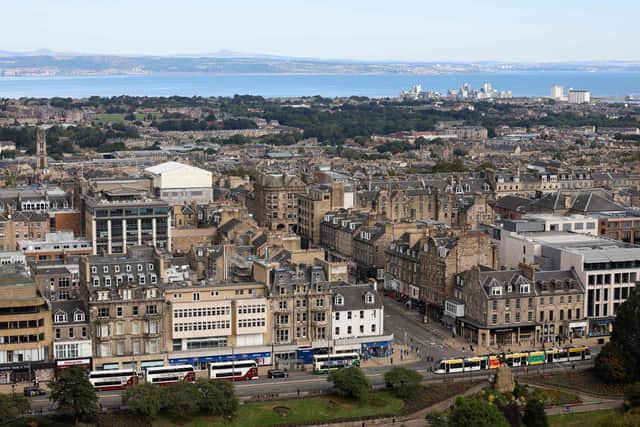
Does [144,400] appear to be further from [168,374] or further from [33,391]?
[33,391]

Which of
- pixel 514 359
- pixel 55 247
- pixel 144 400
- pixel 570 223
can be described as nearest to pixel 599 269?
pixel 514 359

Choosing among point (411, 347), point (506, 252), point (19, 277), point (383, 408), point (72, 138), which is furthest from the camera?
point (72, 138)

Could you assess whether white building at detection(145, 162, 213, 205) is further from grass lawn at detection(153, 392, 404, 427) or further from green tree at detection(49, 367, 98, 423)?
green tree at detection(49, 367, 98, 423)

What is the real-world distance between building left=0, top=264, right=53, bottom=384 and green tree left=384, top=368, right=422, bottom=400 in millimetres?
15570

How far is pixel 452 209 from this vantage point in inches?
3474

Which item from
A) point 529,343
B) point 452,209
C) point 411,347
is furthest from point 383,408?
point 452,209

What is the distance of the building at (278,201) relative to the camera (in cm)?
8731

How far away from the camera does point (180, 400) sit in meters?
44.7

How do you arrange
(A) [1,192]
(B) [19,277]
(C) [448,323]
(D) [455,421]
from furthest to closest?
(A) [1,192], (C) [448,323], (B) [19,277], (D) [455,421]

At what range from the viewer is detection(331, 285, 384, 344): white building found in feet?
177

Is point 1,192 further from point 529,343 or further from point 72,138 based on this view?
point 72,138

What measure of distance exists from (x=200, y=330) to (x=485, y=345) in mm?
14963

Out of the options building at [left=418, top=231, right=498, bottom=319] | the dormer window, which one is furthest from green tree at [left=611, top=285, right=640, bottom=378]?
the dormer window

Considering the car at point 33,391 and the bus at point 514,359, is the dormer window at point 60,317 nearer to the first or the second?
the car at point 33,391
